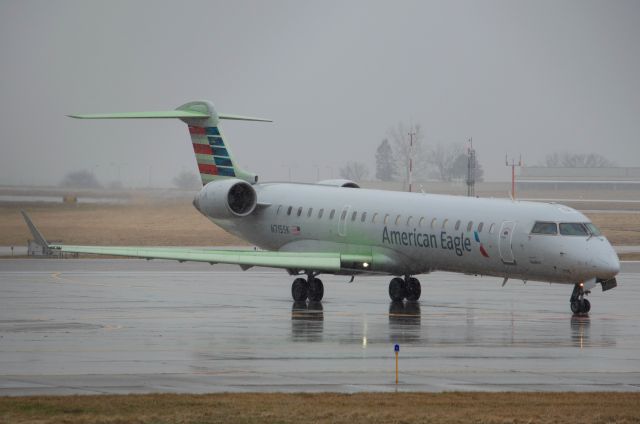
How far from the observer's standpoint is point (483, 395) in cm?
1781

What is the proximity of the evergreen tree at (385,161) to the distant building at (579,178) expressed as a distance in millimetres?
19435

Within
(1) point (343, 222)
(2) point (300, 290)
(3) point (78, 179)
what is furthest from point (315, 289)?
(3) point (78, 179)

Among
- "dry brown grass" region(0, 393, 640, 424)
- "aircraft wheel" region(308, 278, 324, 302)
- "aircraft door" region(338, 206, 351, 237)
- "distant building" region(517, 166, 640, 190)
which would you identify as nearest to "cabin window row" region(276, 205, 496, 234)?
"aircraft door" region(338, 206, 351, 237)

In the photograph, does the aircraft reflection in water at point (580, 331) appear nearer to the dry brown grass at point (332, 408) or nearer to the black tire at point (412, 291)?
the black tire at point (412, 291)

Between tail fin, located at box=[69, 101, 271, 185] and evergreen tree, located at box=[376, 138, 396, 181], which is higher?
evergreen tree, located at box=[376, 138, 396, 181]

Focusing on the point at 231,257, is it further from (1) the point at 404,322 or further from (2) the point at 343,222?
(1) the point at 404,322

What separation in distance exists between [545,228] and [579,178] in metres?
140

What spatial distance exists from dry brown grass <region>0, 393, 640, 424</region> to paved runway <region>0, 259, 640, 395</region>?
0.95 meters

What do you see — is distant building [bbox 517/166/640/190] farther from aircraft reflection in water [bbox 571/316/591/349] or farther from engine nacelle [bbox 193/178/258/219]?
aircraft reflection in water [bbox 571/316/591/349]

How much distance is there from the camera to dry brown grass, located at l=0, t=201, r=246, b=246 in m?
64.2

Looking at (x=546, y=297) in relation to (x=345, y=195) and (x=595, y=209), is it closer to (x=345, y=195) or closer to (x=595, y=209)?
(x=345, y=195)

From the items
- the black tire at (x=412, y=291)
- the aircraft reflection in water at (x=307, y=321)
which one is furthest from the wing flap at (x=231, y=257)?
the black tire at (x=412, y=291)

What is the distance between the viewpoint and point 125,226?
7050 cm

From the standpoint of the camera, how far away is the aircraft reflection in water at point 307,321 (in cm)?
2598
